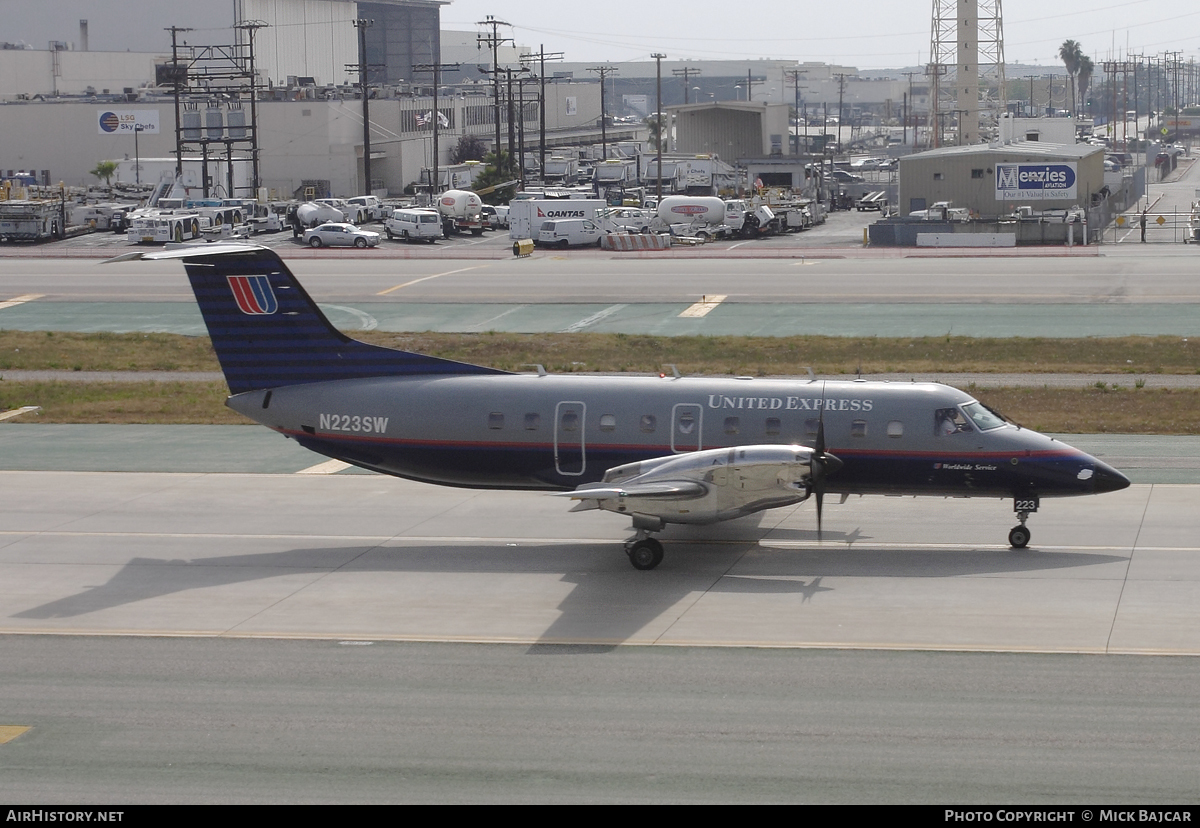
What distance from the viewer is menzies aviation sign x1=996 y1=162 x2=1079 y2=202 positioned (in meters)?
89.8

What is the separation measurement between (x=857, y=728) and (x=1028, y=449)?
9.78 m

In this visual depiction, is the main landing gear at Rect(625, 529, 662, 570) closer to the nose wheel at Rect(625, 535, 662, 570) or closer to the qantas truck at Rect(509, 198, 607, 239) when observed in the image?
the nose wheel at Rect(625, 535, 662, 570)

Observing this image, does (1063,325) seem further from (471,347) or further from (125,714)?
(125,714)

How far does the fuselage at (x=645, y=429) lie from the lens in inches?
976

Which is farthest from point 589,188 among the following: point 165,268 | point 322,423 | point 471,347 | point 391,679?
point 391,679

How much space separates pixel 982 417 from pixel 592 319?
31.7 meters

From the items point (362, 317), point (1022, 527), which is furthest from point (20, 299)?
point (1022, 527)

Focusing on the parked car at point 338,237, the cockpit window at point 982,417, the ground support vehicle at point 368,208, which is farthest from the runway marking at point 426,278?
the cockpit window at point 982,417

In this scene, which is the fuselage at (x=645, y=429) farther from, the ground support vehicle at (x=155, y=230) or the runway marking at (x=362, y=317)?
the ground support vehicle at (x=155, y=230)

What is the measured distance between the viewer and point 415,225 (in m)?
92.8

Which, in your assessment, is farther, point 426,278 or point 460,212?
point 460,212

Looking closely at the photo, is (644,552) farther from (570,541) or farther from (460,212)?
(460,212)

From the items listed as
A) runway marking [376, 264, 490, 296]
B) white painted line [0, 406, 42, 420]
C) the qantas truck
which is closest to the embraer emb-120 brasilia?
white painted line [0, 406, 42, 420]

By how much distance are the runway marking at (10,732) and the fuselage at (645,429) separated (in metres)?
9.95
